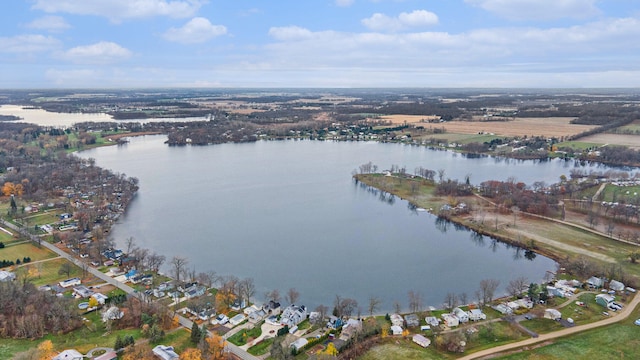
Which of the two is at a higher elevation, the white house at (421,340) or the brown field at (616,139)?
the brown field at (616,139)

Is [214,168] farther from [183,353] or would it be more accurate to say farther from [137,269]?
[183,353]

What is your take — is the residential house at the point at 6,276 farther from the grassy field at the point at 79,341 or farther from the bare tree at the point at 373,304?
the bare tree at the point at 373,304

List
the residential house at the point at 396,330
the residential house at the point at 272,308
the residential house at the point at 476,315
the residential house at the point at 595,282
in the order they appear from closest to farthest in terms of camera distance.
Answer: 1. the residential house at the point at 396,330
2. the residential house at the point at 476,315
3. the residential house at the point at 272,308
4. the residential house at the point at 595,282

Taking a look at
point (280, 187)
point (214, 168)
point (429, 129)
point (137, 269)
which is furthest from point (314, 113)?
point (137, 269)

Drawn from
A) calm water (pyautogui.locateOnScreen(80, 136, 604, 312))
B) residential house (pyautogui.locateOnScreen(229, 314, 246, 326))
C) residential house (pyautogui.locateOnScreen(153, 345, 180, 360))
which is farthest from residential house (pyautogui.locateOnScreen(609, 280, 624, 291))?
residential house (pyautogui.locateOnScreen(153, 345, 180, 360))

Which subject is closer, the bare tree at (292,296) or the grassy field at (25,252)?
the bare tree at (292,296)

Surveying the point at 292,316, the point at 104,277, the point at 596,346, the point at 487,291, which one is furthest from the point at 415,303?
the point at 104,277

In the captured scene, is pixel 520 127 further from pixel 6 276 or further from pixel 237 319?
pixel 6 276

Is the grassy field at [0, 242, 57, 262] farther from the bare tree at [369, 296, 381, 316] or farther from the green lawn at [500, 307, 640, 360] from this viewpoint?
the green lawn at [500, 307, 640, 360]

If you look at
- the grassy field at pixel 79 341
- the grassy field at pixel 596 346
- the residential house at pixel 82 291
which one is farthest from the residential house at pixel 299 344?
the residential house at pixel 82 291
